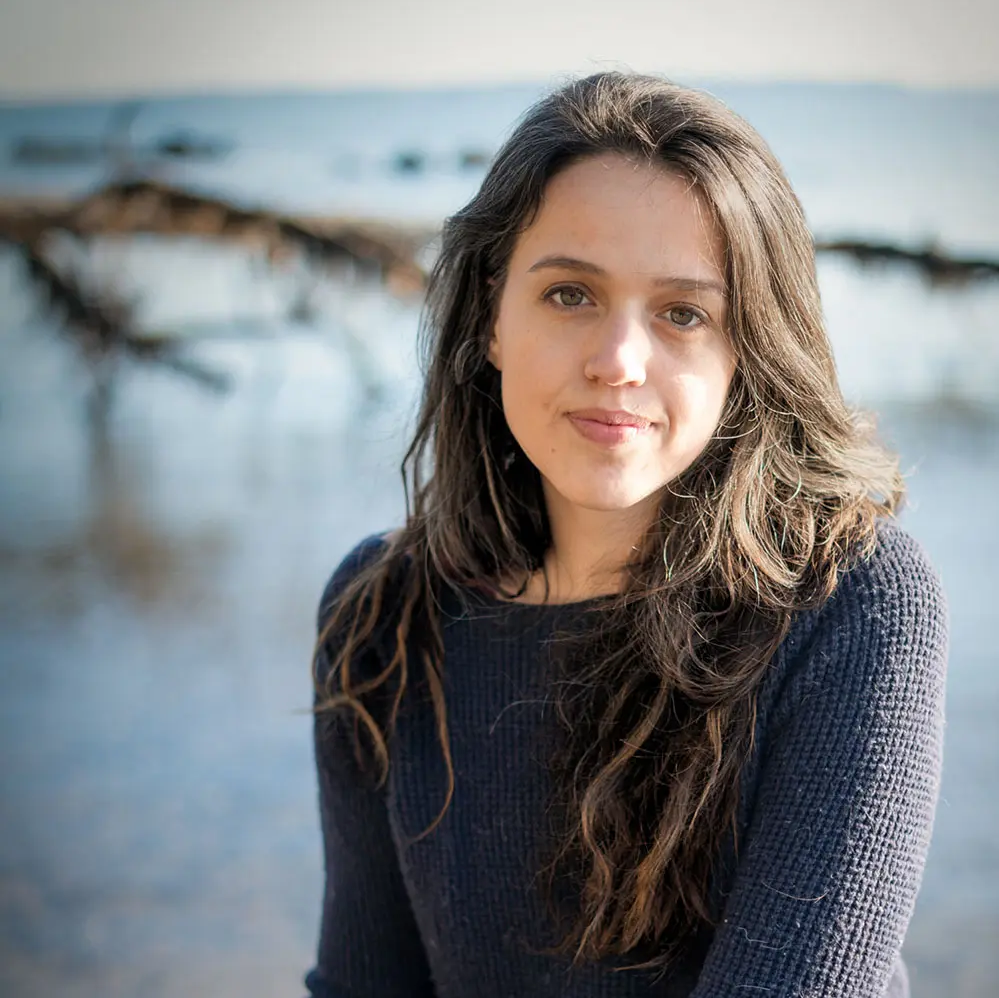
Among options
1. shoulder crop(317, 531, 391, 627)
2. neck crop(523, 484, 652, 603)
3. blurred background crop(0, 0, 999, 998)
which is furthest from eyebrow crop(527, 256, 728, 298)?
blurred background crop(0, 0, 999, 998)

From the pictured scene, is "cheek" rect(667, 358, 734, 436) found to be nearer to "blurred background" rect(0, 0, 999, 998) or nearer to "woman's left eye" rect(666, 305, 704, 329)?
"woman's left eye" rect(666, 305, 704, 329)

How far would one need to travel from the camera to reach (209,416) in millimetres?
1968

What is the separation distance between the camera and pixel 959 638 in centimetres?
182

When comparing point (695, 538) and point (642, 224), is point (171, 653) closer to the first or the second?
point (695, 538)

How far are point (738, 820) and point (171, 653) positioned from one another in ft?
3.95

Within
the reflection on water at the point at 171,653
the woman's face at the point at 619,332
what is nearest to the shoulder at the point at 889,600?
the woman's face at the point at 619,332

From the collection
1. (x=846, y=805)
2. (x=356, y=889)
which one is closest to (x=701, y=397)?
(x=846, y=805)

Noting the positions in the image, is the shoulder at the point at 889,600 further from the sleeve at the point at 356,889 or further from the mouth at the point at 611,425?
the sleeve at the point at 356,889

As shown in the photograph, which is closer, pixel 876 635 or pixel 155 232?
pixel 876 635

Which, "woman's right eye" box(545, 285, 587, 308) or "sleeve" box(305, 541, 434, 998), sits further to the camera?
"sleeve" box(305, 541, 434, 998)

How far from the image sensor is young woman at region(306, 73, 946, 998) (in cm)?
100

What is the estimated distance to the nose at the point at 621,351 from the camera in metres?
1.01

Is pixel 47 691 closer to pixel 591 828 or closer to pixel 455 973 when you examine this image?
pixel 455 973

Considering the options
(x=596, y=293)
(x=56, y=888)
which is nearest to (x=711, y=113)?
(x=596, y=293)
